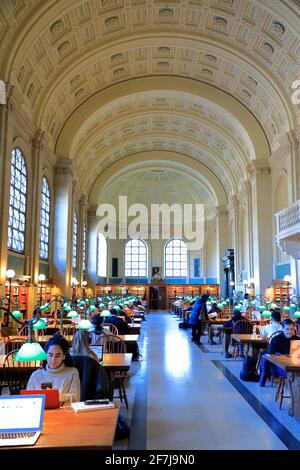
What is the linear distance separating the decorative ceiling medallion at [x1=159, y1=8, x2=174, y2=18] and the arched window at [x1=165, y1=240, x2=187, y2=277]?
78.5 ft

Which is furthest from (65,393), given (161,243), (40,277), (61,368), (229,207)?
(161,243)

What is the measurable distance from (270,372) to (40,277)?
1140 centimetres

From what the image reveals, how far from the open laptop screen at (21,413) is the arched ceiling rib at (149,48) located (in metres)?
12.6

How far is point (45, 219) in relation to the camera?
1925 cm

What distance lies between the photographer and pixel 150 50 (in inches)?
750

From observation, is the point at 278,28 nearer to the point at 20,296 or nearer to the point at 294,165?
the point at 294,165

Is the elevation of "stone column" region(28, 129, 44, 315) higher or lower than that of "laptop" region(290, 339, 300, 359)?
higher

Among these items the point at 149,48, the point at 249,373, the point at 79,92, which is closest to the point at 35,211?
the point at 79,92

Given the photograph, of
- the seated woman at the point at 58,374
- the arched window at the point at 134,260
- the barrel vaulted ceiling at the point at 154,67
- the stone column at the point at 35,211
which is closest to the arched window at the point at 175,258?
the arched window at the point at 134,260

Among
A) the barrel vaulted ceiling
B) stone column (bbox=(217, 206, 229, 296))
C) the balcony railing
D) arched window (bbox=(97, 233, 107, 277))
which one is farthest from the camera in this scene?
arched window (bbox=(97, 233, 107, 277))

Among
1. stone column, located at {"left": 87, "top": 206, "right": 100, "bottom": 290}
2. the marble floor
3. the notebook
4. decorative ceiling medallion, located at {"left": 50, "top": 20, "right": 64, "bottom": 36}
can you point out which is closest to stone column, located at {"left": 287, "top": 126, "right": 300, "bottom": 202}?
the marble floor

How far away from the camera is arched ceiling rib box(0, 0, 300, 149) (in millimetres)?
14102

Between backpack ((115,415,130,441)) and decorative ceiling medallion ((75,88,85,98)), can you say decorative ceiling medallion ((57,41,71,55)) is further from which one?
backpack ((115,415,130,441))

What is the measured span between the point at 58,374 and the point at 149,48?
18.1 meters
